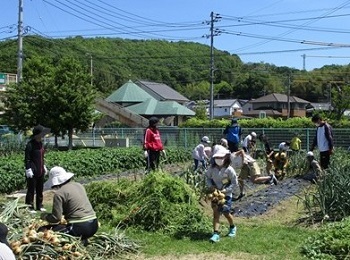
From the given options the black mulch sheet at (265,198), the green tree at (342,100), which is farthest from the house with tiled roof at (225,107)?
the black mulch sheet at (265,198)

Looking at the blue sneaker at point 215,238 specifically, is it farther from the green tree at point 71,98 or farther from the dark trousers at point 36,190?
the green tree at point 71,98

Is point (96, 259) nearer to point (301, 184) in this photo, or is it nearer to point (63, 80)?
point (301, 184)

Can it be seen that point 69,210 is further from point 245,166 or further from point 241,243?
point 245,166

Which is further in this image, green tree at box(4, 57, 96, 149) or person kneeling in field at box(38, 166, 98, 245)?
green tree at box(4, 57, 96, 149)

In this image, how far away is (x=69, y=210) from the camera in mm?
7051

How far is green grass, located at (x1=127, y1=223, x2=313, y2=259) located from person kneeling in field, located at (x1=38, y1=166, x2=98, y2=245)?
1.10m

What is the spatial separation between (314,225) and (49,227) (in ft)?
14.8

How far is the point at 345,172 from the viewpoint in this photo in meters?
10.2

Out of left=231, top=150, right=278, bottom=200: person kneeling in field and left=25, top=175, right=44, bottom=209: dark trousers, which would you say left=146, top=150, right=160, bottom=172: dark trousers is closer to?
left=231, top=150, right=278, bottom=200: person kneeling in field

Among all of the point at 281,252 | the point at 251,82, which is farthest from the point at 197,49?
the point at 281,252

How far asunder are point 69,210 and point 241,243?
2.58m

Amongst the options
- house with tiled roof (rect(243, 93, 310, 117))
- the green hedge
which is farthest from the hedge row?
house with tiled roof (rect(243, 93, 310, 117))

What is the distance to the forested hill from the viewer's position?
8175 centimetres

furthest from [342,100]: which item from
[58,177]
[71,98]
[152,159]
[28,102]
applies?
[58,177]
